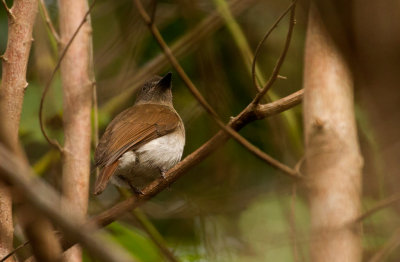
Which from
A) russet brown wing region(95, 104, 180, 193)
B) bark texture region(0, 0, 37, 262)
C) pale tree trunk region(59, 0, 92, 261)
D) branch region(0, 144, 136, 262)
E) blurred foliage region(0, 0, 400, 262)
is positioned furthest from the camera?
→ russet brown wing region(95, 104, 180, 193)

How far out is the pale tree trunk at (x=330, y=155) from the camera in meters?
1.53

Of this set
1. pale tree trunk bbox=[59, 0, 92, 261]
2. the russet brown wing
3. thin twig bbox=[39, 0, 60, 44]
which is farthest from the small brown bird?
thin twig bbox=[39, 0, 60, 44]

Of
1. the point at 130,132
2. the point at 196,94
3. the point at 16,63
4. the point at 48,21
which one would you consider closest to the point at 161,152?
the point at 130,132

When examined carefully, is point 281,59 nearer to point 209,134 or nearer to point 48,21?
point 48,21

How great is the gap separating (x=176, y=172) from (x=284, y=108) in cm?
70

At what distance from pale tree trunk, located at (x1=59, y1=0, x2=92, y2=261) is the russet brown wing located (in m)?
0.12

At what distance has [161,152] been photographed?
4176 millimetres

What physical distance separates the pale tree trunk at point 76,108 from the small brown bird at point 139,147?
6.0 inches

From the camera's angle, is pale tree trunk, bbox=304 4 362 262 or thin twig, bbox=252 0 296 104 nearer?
pale tree trunk, bbox=304 4 362 262

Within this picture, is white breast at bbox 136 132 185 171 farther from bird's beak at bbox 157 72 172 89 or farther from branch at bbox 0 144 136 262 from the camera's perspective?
branch at bbox 0 144 136 262

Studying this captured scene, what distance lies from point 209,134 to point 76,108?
164 centimetres

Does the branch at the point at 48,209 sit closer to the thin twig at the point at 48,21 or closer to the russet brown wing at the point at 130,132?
the russet brown wing at the point at 130,132

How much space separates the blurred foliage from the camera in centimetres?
339

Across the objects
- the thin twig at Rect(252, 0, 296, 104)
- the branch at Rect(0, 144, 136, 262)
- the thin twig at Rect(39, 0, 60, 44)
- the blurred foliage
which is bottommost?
the blurred foliage
